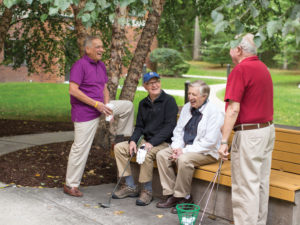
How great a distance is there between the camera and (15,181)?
5.99 m

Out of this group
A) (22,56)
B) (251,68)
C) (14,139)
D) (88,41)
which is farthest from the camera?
(22,56)

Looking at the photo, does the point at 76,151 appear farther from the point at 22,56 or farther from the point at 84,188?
the point at 22,56

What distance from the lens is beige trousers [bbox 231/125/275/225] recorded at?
422cm

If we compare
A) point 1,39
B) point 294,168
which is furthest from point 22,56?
point 294,168

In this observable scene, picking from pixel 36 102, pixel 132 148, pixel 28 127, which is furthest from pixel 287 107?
pixel 132 148

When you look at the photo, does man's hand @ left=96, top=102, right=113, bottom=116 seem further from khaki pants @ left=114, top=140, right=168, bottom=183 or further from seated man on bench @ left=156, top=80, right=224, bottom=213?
seated man on bench @ left=156, top=80, right=224, bottom=213

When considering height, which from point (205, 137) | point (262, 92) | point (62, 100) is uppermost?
point (262, 92)

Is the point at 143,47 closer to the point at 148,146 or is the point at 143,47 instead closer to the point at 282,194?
the point at 148,146

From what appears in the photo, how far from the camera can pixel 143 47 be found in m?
7.59

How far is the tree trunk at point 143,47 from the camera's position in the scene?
7477 mm

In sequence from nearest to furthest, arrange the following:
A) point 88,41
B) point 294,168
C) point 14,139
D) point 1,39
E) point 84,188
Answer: point 294,168 → point 88,41 → point 84,188 → point 14,139 → point 1,39

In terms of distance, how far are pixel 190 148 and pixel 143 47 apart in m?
2.86

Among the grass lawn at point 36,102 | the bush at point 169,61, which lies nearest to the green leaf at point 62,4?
the grass lawn at point 36,102

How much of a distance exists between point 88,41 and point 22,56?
21.8 ft
